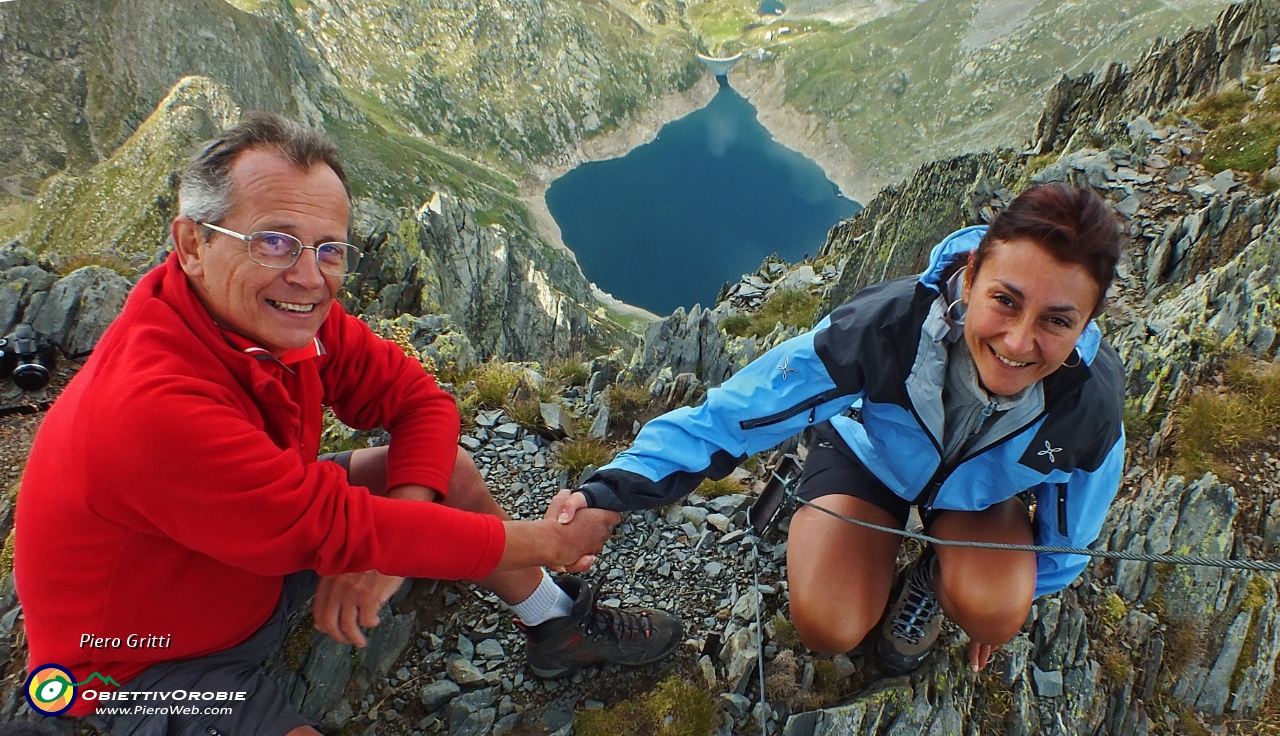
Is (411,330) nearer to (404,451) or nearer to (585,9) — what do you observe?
(404,451)

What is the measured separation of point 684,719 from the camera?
4.50 metres

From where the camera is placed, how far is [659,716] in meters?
4.52

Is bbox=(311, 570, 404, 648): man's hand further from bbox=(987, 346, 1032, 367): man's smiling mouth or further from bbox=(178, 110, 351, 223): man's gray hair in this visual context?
bbox=(987, 346, 1032, 367): man's smiling mouth

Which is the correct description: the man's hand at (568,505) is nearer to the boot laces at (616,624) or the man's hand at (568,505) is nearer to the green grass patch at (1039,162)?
the boot laces at (616,624)

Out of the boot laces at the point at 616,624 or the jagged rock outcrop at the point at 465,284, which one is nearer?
the boot laces at the point at 616,624

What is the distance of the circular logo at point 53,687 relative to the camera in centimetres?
296

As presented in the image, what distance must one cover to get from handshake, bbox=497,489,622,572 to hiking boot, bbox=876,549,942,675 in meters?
2.58

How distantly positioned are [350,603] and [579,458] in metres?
3.62

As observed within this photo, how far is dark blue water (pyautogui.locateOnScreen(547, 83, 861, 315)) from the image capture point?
98562 millimetres

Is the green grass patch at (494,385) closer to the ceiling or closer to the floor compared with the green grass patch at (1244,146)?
closer to the floor

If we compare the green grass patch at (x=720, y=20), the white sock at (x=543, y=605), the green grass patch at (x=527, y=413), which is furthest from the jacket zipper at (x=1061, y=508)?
the green grass patch at (x=720, y=20)

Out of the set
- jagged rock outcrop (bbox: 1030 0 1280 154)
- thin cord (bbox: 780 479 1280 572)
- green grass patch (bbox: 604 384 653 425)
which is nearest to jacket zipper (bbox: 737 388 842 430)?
thin cord (bbox: 780 479 1280 572)

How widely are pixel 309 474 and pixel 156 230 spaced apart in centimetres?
5883

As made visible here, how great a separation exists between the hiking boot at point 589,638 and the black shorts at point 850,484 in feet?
5.80
